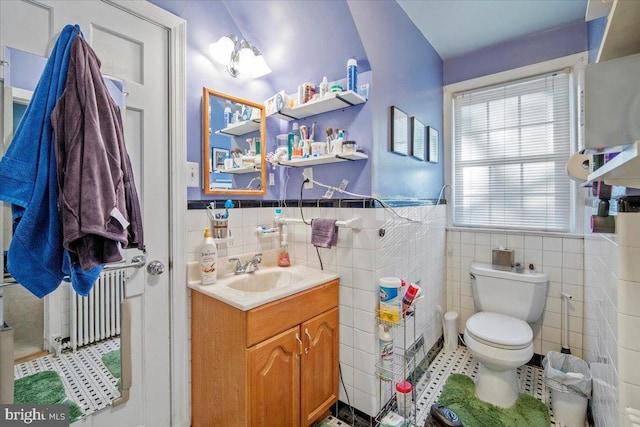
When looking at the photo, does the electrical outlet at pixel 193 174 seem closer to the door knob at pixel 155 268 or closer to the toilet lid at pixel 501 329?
the door knob at pixel 155 268

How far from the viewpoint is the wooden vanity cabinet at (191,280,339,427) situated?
123 cm

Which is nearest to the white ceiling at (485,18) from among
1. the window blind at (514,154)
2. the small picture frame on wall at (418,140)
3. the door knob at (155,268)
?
the window blind at (514,154)

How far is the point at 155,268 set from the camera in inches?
55.9

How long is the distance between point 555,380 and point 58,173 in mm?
2532

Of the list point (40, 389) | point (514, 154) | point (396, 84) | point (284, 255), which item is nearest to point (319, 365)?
point (284, 255)

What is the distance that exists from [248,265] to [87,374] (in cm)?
87

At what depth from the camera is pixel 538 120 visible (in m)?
2.16

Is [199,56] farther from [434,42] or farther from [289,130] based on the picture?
[434,42]

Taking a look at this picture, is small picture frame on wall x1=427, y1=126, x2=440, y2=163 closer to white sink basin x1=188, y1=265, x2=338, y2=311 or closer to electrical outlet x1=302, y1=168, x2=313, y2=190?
electrical outlet x1=302, y1=168, x2=313, y2=190

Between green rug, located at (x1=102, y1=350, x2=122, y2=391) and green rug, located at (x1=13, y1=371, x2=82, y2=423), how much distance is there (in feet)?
0.51

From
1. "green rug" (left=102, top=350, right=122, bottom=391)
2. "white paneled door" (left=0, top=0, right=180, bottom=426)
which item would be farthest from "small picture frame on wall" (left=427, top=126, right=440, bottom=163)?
"green rug" (left=102, top=350, right=122, bottom=391)

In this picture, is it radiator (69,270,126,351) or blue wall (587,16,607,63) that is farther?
blue wall (587,16,607,63)

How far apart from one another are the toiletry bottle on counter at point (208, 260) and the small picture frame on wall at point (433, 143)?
172cm

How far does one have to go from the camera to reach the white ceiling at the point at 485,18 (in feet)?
5.93
